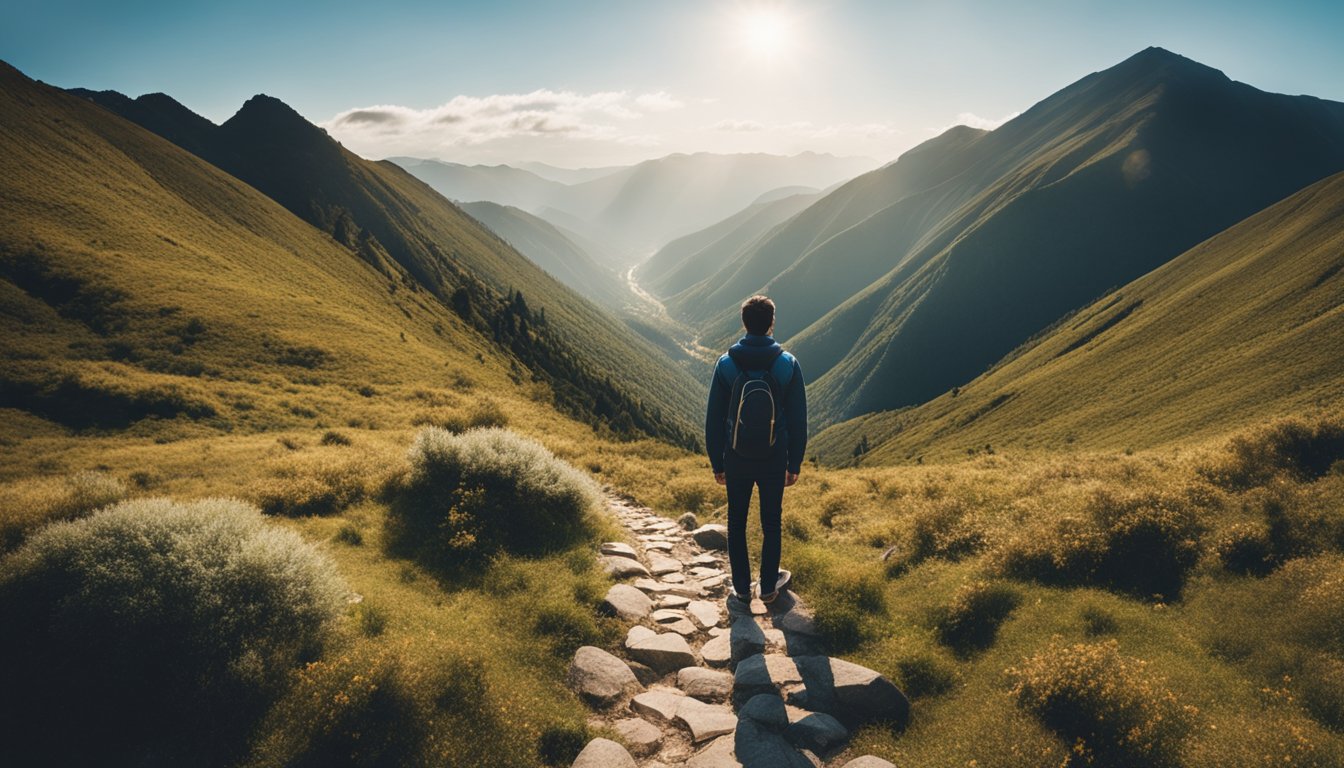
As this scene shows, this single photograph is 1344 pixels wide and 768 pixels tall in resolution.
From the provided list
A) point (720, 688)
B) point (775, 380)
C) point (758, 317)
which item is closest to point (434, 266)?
point (758, 317)

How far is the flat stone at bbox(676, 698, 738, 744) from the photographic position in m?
6.83

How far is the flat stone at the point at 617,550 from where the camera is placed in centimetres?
1206

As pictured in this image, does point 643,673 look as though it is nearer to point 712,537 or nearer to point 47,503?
point 712,537

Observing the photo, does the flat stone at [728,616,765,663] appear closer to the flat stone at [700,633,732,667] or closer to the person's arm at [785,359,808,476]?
the flat stone at [700,633,732,667]

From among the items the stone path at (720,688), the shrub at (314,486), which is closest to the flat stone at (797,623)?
the stone path at (720,688)

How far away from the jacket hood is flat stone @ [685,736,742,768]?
5.09 meters

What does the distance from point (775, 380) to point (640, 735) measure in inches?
204

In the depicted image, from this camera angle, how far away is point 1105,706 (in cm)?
577

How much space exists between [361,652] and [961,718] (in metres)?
7.13

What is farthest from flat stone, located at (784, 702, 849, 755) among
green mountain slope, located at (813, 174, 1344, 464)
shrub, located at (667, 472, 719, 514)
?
green mountain slope, located at (813, 174, 1344, 464)

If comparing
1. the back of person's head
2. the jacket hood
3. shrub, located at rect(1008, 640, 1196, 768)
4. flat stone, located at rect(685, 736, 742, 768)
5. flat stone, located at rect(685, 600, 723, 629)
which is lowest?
flat stone, located at rect(685, 600, 723, 629)

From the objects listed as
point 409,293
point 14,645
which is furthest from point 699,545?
point 409,293

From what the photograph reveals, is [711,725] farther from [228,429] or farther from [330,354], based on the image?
[330,354]

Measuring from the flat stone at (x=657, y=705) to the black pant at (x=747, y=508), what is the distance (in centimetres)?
258
